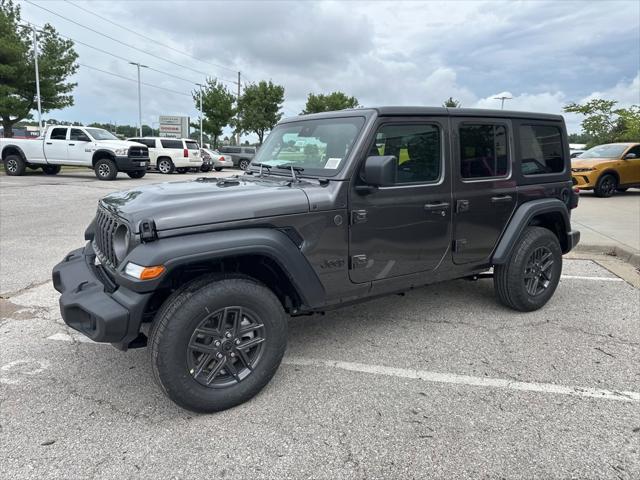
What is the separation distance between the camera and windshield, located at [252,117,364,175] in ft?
10.5

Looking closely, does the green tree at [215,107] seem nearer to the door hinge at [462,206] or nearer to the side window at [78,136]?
the side window at [78,136]

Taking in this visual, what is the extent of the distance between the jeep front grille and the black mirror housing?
1.57 metres

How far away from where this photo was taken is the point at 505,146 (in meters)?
3.96

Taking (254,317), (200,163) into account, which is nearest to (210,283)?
(254,317)

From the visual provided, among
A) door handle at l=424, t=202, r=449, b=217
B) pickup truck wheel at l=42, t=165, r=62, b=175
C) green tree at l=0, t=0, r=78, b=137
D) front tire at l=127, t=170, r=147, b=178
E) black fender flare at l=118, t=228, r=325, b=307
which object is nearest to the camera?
black fender flare at l=118, t=228, r=325, b=307

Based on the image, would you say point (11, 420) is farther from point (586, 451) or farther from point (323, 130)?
point (586, 451)

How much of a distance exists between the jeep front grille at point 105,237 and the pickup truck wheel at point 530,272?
3.20m

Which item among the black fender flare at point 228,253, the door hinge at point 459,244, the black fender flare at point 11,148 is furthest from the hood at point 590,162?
the black fender flare at point 11,148

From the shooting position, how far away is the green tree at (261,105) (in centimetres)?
4100

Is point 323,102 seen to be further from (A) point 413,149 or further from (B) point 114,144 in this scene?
(A) point 413,149

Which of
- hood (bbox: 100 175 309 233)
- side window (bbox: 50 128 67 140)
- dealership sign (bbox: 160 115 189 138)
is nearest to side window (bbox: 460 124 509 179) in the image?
hood (bbox: 100 175 309 233)

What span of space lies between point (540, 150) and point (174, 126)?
43.1 m

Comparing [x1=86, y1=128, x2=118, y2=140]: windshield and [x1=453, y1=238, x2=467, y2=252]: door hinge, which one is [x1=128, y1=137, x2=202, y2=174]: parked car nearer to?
[x1=86, y1=128, x2=118, y2=140]: windshield

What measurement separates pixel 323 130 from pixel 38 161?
58.0ft
